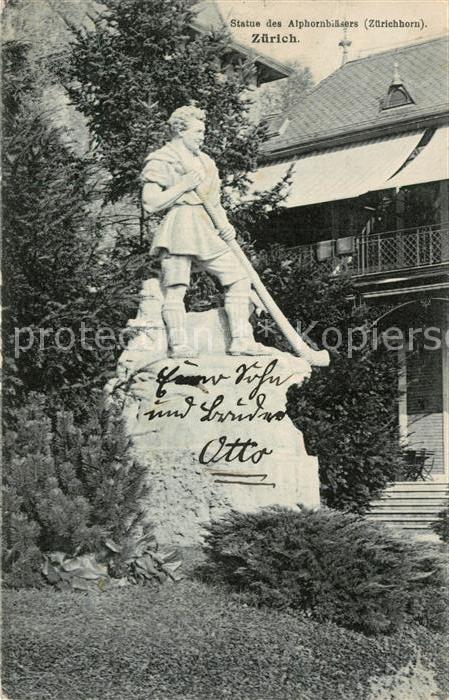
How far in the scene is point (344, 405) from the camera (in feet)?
45.5

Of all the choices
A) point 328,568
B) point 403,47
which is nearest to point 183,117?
point 328,568

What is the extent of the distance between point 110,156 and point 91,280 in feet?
14.0

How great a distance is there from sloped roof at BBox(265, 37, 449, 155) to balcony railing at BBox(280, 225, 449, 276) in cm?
197

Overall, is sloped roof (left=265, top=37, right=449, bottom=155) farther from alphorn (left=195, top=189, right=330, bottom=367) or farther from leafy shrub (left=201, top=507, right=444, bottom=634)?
leafy shrub (left=201, top=507, right=444, bottom=634)

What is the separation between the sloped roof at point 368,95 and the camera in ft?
64.7

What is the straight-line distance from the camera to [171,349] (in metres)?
10.2

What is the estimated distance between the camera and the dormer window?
1977cm

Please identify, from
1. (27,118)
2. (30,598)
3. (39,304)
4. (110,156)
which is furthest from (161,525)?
(110,156)

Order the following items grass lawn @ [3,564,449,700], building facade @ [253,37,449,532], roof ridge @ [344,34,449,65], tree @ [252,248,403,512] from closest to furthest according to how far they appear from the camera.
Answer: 1. grass lawn @ [3,564,449,700]
2. tree @ [252,248,403,512]
3. building facade @ [253,37,449,532]
4. roof ridge @ [344,34,449,65]

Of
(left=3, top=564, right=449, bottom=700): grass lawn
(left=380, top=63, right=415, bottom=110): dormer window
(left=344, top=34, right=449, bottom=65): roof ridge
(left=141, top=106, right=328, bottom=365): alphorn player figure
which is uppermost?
(left=344, top=34, right=449, bottom=65): roof ridge

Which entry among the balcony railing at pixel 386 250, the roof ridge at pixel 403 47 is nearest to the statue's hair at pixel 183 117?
the balcony railing at pixel 386 250

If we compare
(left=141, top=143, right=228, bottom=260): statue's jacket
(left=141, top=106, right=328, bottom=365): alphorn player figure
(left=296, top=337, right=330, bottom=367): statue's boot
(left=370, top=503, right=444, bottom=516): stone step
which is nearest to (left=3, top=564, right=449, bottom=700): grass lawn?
(left=141, top=106, right=328, bottom=365): alphorn player figure

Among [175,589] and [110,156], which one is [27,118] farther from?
[175,589]

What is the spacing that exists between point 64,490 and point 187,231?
298 centimetres
